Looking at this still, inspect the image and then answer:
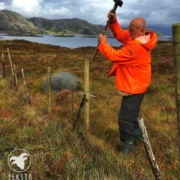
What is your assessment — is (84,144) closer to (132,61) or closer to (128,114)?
(128,114)

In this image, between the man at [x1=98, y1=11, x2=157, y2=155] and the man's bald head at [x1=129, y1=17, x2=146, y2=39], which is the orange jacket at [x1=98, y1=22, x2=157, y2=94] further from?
the man's bald head at [x1=129, y1=17, x2=146, y2=39]

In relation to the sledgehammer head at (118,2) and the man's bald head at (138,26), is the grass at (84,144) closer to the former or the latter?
the man's bald head at (138,26)

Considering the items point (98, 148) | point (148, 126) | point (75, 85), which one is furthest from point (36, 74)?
point (98, 148)

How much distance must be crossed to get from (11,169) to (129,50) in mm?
3033

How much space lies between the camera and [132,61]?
4.86 meters

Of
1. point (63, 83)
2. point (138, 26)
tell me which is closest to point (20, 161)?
point (138, 26)

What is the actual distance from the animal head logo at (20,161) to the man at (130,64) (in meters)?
2.02

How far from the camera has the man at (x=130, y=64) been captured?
15.4 feet

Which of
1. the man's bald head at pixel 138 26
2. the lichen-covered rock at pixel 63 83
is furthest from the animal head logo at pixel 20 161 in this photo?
the lichen-covered rock at pixel 63 83

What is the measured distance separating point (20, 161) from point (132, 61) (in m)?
2.84

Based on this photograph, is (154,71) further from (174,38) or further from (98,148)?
(174,38)

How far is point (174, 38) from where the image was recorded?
2.75 meters

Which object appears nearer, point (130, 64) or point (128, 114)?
point (130, 64)

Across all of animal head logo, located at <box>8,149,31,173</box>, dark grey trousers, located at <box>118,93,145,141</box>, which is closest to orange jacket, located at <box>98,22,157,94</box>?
dark grey trousers, located at <box>118,93,145,141</box>
